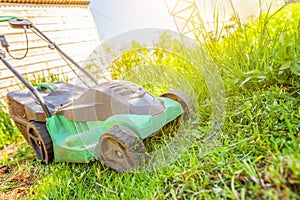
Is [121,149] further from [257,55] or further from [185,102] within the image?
[257,55]

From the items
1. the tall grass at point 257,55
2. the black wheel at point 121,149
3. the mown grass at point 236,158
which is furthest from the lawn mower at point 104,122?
the tall grass at point 257,55

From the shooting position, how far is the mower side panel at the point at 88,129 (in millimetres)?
1290

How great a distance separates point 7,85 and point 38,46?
83 centimetres

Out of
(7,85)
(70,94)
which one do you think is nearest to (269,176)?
(70,94)

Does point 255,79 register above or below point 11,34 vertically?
below

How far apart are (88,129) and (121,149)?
0.33m

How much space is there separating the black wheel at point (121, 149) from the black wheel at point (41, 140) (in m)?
0.52

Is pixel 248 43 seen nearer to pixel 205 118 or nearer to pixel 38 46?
pixel 205 118

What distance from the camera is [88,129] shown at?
59.0 inches

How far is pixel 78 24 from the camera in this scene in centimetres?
453

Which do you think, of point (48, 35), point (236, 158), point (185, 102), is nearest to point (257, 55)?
point (185, 102)

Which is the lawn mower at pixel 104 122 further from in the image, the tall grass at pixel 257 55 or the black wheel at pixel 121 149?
the tall grass at pixel 257 55

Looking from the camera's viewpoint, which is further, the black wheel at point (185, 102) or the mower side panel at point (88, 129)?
the black wheel at point (185, 102)

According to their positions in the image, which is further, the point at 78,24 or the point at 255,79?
the point at 78,24
